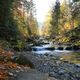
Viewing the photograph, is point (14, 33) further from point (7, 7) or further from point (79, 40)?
point (79, 40)

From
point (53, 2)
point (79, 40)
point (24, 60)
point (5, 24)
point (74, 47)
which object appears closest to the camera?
point (24, 60)

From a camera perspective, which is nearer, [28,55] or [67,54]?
[28,55]

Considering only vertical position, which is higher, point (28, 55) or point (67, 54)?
point (28, 55)

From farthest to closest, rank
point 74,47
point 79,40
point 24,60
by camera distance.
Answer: point 79,40
point 74,47
point 24,60

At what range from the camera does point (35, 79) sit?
898 centimetres

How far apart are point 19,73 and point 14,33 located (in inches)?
687

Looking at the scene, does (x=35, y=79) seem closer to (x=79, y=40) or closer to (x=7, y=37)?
(x=7, y=37)

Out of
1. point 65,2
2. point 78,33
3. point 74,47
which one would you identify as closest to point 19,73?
point 74,47

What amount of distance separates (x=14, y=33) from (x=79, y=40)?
61.5 ft

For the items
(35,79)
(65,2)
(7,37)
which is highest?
(65,2)

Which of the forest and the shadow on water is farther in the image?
the shadow on water

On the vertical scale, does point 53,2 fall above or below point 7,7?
above

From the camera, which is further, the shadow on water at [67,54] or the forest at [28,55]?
the shadow on water at [67,54]

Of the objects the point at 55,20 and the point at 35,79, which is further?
the point at 55,20
